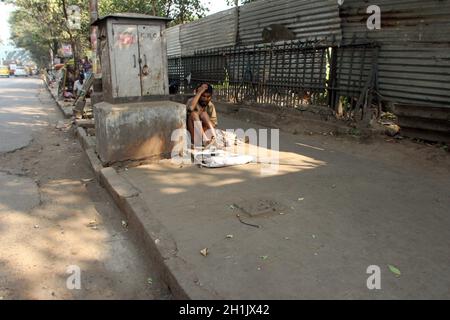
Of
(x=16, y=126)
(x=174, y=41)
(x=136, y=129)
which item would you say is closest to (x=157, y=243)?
(x=136, y=129)

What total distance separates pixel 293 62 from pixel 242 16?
393 cm

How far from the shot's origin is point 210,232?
3584mm

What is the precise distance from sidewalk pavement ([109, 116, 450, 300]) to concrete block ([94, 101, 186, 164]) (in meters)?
0.26

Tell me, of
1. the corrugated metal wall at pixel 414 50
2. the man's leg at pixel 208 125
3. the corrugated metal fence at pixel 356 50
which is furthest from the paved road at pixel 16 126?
the corrugated metal wall at pixel 414 50

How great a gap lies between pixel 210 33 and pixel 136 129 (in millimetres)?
9544

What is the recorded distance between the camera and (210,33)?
46.7 ft

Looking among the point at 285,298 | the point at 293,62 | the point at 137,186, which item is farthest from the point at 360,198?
the point at 293,62

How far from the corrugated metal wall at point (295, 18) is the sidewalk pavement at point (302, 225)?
3.80m

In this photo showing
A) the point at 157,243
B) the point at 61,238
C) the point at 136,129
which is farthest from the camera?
the point at 136,129

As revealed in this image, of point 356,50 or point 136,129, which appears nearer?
point 136,129

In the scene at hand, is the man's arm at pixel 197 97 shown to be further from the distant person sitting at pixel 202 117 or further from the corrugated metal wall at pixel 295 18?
the corrugated metal wall at pixel 295 18

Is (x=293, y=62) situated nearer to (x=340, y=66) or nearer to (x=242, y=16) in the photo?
(x=340, y=66)

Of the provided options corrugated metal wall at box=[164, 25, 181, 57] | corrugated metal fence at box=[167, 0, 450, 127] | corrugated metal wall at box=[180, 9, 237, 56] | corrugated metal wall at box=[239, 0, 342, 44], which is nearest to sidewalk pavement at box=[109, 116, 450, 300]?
corrugated metal fence at box=[167, 0, 450, 127]

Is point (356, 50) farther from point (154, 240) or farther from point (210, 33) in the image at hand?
point (210, 33)
